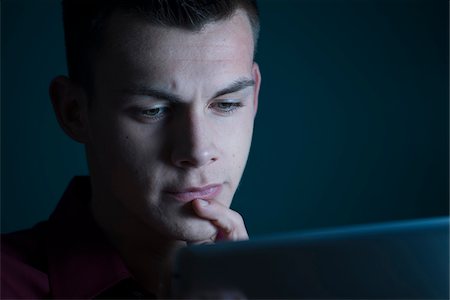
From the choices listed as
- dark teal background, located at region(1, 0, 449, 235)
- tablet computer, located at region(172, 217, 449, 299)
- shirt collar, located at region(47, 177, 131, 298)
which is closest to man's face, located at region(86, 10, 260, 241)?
shirt collar, located at region(47, 177, 131, 298)

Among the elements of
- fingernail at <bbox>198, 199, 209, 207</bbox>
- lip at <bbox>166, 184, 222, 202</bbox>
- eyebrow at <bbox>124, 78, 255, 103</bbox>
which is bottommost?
fingernail at <bbox>198, 199, 209, 207</bbox>

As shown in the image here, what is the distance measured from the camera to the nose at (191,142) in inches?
43.3

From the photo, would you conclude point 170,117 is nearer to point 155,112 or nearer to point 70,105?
point 155,112

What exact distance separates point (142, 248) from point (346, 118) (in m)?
1.29

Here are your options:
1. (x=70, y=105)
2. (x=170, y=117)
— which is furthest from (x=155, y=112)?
(x=70, y=105)

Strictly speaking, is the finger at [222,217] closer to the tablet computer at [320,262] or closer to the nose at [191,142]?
the nose at [191,142]

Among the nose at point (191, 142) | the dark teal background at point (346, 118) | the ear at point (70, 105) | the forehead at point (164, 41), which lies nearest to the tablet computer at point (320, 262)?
the nose at point (191, 142)

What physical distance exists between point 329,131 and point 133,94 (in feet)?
4.36

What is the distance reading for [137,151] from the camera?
1162 millimetres

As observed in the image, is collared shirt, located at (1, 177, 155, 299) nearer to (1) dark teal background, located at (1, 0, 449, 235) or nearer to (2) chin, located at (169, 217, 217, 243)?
(2) chin, located at (169, 217, 217, 243)

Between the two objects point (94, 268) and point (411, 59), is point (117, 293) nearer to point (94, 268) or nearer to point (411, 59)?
point (94, 268)

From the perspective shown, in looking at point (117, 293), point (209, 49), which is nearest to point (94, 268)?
point (117, 293)

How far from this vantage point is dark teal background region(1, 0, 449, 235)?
7.52 ft

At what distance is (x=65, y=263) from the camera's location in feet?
4.01
